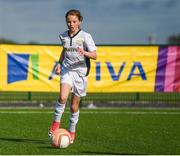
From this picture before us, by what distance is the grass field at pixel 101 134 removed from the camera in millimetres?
9844

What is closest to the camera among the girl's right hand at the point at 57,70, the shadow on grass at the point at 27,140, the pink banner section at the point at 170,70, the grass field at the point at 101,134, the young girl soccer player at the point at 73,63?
the grass field at the point at 101,134

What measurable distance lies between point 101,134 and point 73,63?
2141mm

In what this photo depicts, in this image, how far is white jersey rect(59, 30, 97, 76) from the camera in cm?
1068

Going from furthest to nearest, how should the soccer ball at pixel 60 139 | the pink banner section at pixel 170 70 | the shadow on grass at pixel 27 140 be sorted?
1. the pink banner section at pixel 170 70
2. the shadow on grass at pixel 27 140
3. the soccer ball at pixel 60 139

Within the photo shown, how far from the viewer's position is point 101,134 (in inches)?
486

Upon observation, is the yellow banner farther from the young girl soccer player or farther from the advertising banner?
the young girl soccer player

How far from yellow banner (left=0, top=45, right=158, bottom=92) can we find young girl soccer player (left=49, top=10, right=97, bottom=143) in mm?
10090

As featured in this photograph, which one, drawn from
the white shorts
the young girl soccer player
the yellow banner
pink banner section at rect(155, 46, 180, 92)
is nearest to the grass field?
the young girl soccer player

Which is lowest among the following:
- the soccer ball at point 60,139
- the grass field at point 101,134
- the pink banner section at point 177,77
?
the grass field at point 101,134

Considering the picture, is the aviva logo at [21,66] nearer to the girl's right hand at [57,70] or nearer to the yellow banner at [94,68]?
the yellow banner at [94,68]

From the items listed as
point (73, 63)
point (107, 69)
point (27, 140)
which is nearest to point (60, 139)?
point (27, 140)

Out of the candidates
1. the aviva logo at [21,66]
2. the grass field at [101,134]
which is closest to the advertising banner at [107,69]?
the aviva logo at [21,66]

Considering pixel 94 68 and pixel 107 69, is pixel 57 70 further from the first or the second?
pixel 107 69

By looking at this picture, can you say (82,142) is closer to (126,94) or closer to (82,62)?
(82,62)
